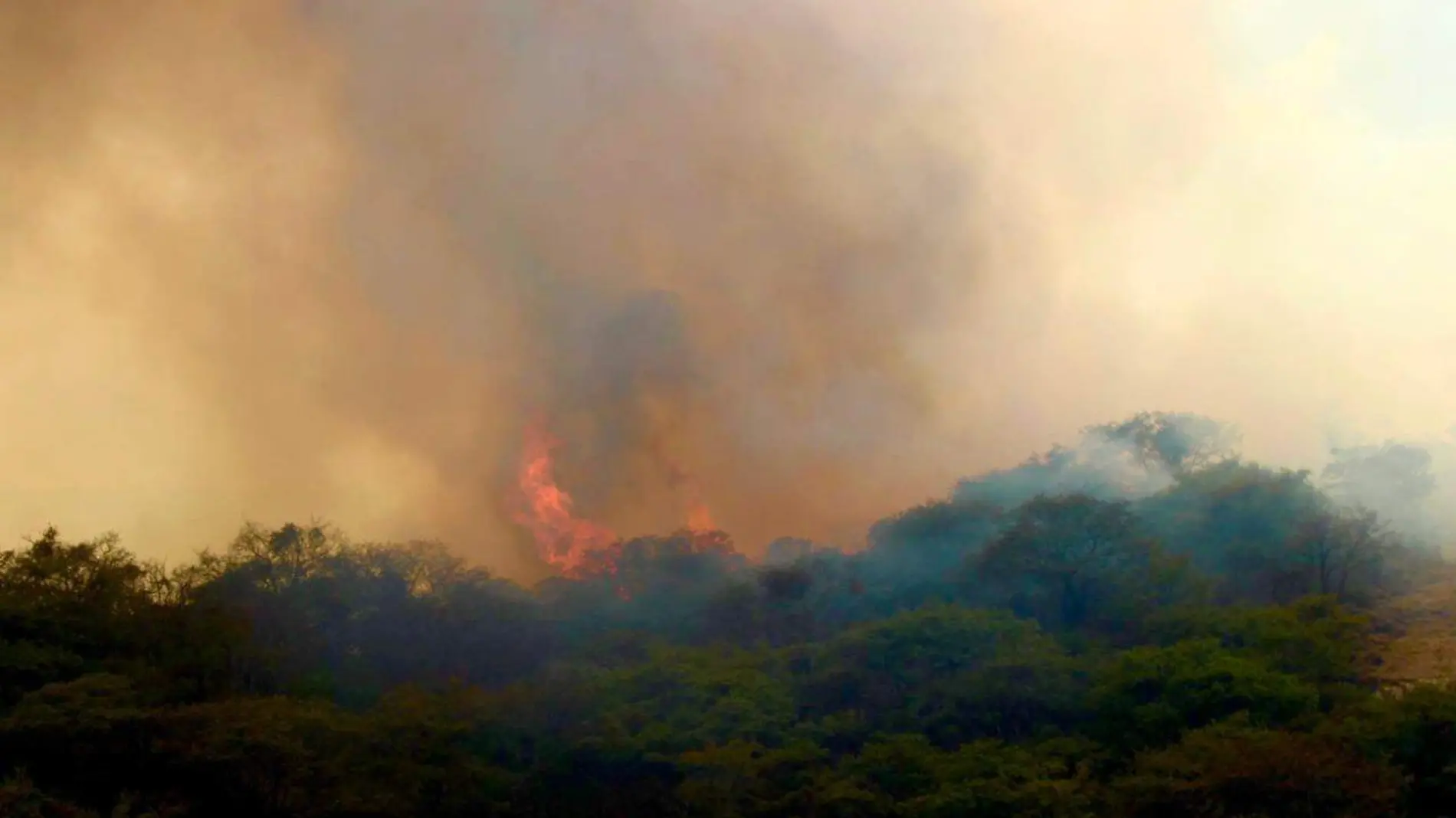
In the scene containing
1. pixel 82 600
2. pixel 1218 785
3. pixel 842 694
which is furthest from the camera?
pixel 842 694

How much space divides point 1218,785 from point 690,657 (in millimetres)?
29104

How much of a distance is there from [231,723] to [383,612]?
27099 mm

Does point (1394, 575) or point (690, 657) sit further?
point (1394, 575)

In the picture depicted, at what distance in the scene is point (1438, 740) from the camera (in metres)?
39.9

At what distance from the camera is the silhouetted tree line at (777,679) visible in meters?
42.3

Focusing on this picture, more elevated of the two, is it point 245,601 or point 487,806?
point 245,601

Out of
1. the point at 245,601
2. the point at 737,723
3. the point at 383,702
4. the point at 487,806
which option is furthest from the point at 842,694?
the point at 245,601

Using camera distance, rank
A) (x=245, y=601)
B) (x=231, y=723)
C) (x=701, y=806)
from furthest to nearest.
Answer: (x=245, y=601) < (x=701, y=806) < (x=231, y=723)

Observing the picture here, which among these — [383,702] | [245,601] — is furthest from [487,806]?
[245,601]

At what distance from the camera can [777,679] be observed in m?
58.2

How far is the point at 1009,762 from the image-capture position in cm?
4525

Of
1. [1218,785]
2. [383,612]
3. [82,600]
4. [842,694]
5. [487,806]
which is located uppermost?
[383,612]

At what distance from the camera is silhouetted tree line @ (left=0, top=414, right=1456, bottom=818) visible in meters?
42.3

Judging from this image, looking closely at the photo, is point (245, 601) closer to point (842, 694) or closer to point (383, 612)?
point (383, 612)
